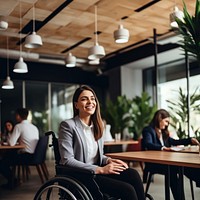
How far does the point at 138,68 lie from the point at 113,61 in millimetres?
793

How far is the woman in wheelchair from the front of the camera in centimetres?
215

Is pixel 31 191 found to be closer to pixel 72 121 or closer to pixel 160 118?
pixel 160 118

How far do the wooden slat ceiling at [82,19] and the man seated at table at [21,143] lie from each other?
5.89 feet

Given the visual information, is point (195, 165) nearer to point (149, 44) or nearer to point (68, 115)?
point (149, 44)

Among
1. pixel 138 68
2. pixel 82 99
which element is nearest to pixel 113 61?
pixel 138 68

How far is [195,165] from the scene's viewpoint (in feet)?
6.61

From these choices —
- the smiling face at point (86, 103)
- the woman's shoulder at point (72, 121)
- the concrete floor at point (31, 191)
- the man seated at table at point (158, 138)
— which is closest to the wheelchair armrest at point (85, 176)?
the woman's shoulder at point (72, 121)

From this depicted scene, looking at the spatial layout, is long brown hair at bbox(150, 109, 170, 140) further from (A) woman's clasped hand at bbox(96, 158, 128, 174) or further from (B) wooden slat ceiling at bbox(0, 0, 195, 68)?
(B) wooden slat ceiling at bbox(0, 0, 195, 68)

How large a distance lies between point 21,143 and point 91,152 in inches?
113

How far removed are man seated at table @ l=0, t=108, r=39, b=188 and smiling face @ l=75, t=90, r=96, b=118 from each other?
262 centimetres

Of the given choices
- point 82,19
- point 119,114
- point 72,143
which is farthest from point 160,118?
point 119,114

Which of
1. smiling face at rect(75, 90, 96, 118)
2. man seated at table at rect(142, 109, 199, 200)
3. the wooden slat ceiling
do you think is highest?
the wooden slat ceiling

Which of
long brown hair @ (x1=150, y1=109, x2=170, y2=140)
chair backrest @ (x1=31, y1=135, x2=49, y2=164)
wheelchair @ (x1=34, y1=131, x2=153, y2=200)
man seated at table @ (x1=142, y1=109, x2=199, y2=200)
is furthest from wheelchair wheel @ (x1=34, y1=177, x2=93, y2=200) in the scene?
chair backrest @ (x1=31, y1=135, x2=49, y2=164)

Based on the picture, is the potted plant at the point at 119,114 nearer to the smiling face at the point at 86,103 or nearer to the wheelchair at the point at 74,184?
the smiling face at the point at 86,103
